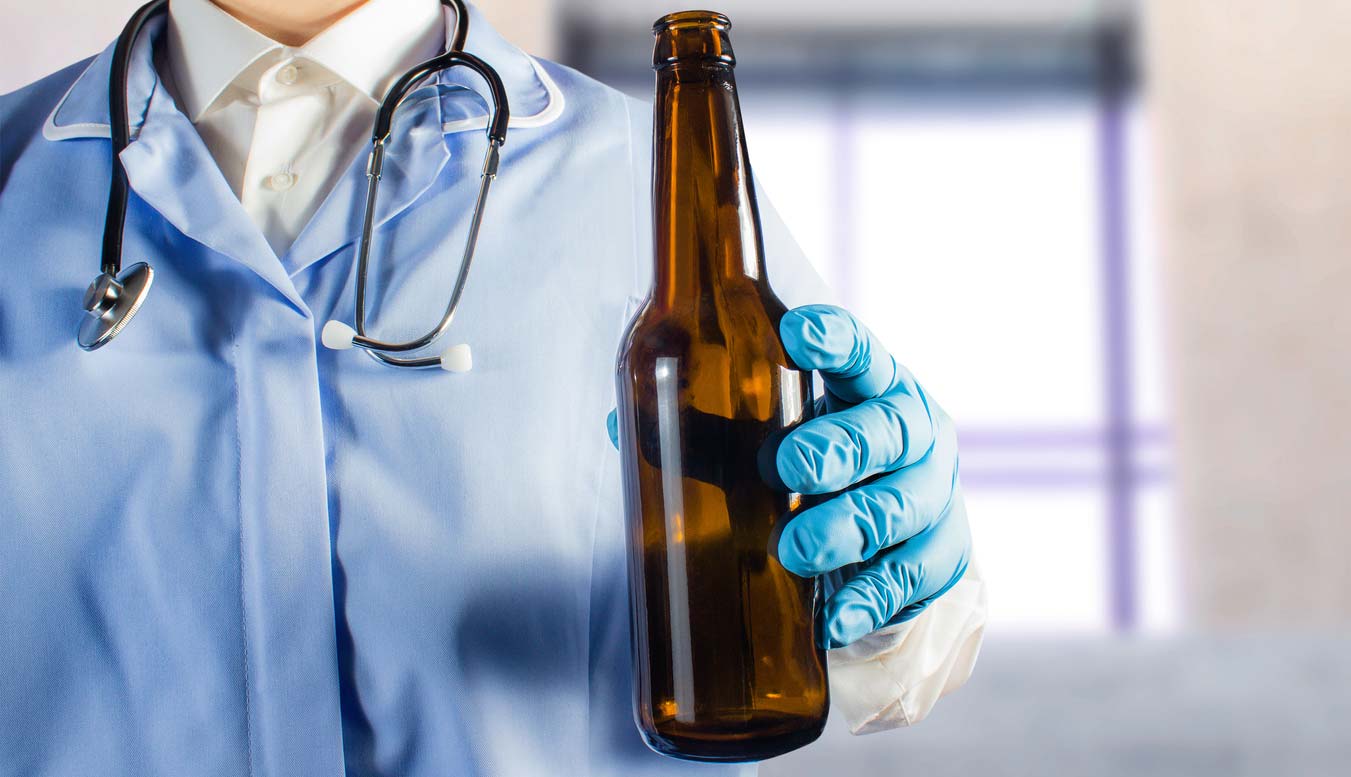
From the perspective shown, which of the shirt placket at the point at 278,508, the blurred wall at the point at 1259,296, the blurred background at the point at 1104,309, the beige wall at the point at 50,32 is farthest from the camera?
the blurred wall at the point at 1259,296

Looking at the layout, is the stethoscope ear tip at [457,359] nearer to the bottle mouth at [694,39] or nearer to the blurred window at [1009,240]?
the bottle mouth at [694,39]

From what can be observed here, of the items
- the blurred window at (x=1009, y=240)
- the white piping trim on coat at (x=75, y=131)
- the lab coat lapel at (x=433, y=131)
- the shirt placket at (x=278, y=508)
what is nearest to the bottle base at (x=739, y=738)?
the shirt placket at (x=278, y=508)

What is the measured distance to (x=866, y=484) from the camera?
1.74 ft

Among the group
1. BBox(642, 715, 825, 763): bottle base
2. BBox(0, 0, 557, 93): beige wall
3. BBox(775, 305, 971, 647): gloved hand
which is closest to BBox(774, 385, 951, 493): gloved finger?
BBox(775, 305, 971, 647): gloved hand

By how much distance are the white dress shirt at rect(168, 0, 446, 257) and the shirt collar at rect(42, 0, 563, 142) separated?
0.03 meters

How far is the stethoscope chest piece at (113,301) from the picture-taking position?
519 mm

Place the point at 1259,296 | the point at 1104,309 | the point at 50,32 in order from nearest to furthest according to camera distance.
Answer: the point at 50,32, the point at 1259,296, the point at 1104,309

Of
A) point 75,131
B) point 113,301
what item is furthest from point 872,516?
point 75,131

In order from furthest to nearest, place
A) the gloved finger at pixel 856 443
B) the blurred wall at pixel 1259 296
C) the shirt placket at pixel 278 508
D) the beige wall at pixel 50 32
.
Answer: the blurred wall at pixel 1259 296 < the beige wall at pixel 50 32 < the shirt placket at pixel 278 508 < the gloved finger at pixel 856 443

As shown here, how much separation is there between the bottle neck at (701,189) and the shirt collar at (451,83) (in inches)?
7.1

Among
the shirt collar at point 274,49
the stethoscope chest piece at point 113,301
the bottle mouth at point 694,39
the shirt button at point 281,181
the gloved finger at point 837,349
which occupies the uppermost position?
the shirt collar at point 274,49

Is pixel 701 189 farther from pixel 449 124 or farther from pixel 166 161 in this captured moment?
pixel 166 161

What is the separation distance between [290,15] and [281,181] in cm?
12

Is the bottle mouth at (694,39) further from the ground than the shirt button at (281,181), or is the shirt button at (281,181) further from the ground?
the bottle mouth at (694,39)
